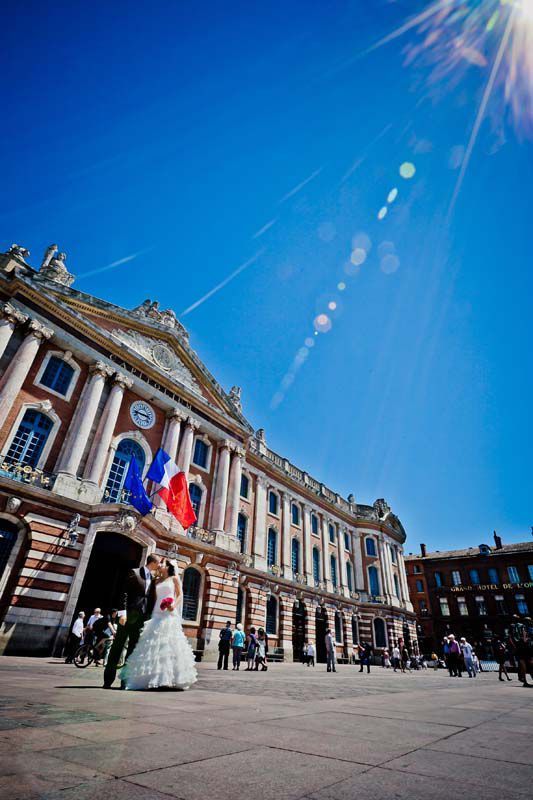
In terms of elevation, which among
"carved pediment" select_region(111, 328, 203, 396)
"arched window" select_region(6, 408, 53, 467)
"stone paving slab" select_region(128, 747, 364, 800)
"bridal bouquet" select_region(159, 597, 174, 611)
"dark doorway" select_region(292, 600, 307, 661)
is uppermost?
"carved pediment" select_region(111, 328, 203, 396)

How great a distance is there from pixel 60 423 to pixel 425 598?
2090 inches

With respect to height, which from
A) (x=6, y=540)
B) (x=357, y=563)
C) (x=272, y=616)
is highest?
(x=357, y=563)

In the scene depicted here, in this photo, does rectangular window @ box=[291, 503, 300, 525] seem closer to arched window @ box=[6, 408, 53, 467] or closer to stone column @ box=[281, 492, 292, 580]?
stone column @ box=[281, 492, 292, 580]

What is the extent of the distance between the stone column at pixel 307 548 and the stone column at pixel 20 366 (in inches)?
909

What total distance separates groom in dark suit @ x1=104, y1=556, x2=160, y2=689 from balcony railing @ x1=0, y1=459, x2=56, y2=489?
34.4ft

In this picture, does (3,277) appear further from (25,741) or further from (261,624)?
(261,624)

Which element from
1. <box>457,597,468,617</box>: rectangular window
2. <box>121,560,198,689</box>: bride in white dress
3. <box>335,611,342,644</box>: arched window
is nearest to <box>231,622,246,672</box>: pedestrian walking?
<box>121,560,198,689</box>: bride in white dress

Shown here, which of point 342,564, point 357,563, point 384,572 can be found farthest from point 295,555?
point 384,572

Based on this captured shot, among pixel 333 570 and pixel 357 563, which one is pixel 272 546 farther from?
pixel 357 563

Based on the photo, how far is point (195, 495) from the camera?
75.0 feet

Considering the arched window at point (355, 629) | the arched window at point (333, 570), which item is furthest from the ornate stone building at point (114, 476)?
the arched window at point (355, 629)

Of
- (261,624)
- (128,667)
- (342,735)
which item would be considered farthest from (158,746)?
(261,624)

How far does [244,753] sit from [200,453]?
2183 cm

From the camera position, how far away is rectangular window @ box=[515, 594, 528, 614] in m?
48.0
